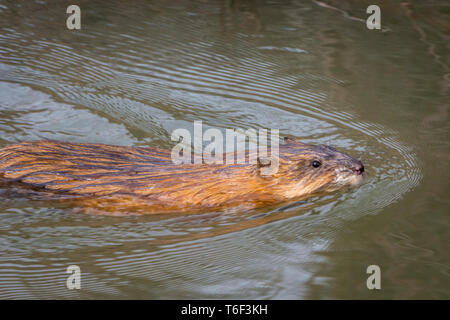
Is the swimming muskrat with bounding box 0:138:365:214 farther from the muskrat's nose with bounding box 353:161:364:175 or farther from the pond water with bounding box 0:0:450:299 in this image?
the pond water with bounding box 0:0:450:299

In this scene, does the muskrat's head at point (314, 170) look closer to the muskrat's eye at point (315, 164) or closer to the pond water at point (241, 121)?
the muskrat's eye at point (315, 164)

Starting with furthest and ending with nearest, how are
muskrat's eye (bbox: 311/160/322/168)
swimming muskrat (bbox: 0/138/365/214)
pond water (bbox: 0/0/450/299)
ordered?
muskrat's eye (bbox: 311/160/322/168) < swimming muskrat (bbox: 0/138/365/214) < pond water (bbox: 0/0/450/299)

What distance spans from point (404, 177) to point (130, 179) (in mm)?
2200

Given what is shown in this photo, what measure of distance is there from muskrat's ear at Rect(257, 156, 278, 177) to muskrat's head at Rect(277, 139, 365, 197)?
0.06m

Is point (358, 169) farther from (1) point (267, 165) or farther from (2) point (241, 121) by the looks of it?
(2) point (241, 121)

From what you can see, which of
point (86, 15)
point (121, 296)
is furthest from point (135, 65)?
point (121, 296)

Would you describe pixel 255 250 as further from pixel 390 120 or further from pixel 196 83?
pixel 196 83

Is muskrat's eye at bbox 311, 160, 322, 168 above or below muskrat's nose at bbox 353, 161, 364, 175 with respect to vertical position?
above

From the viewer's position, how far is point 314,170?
4.31m

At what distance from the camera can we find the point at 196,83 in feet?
21.3

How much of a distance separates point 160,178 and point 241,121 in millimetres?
1844

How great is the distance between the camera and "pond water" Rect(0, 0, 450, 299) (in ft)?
11.4

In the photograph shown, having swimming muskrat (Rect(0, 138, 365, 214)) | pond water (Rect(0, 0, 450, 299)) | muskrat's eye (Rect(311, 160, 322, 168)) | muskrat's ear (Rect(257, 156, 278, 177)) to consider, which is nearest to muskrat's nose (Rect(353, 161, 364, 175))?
swimming muskrat (Rect(0, 138, 365, 214))

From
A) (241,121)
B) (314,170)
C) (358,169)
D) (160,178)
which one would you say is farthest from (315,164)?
(241,121)
